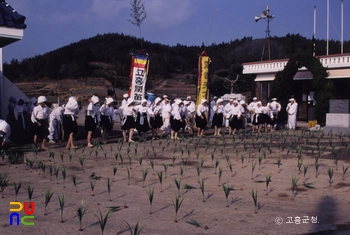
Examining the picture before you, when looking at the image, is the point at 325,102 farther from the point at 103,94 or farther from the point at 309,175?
the point at 103,94

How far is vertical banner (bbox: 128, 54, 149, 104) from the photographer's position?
60.7 feet

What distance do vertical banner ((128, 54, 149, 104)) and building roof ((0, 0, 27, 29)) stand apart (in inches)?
236

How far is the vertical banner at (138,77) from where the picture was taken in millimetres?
18516

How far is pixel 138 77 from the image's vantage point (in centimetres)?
1884

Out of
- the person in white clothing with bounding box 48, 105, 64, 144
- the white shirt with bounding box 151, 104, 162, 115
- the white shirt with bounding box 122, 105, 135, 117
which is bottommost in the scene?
the person in white clothing with bounding box 48, 105, 64, 144

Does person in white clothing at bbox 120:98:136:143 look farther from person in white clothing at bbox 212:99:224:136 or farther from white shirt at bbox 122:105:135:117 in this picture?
person in white clothing at bbox 212:99:224:136

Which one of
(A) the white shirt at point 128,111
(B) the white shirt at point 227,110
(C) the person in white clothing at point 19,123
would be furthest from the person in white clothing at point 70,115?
(B) the white shirt at point 227,110

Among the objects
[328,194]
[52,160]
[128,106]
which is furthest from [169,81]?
[328,194]

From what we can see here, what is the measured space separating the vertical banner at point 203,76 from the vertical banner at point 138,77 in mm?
2802

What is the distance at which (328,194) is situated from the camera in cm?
745

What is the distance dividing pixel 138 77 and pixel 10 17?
21.5 ft

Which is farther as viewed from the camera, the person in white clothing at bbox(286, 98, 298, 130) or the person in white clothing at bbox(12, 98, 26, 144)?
the person in white clothing at bbox(286, 98, 298, 130)

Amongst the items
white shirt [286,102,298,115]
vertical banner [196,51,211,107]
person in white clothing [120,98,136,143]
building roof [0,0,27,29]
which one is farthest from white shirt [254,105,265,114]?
building roof [0,0,27,29]

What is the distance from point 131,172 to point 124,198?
225 cm
